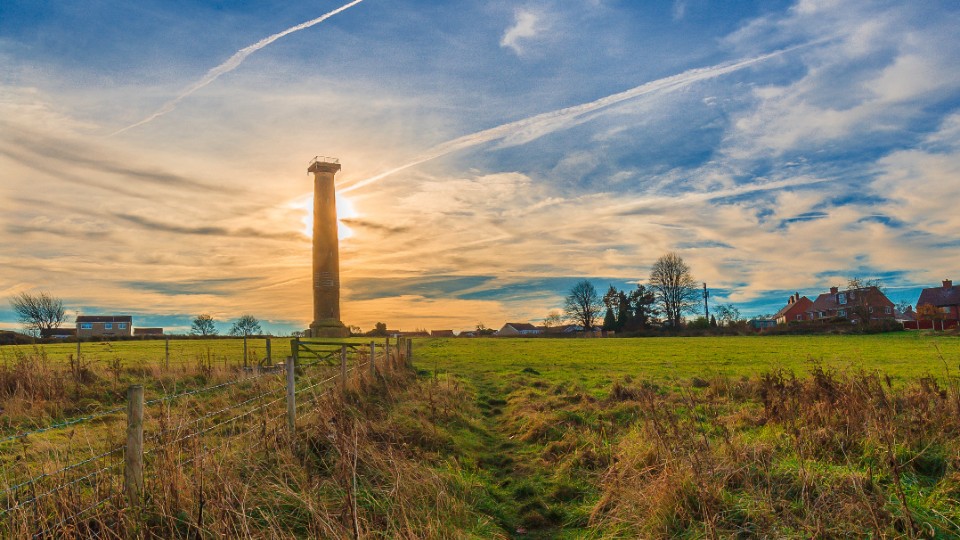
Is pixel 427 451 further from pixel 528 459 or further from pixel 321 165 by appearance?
pixel 321 165

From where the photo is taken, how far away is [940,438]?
277 inches

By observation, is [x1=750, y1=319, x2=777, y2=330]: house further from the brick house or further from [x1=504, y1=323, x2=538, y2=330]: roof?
[x1=504, y1=323, x2=538, y2=330]: roof

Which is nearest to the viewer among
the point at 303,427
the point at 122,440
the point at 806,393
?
the point at 122,440

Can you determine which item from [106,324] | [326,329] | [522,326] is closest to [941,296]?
[522,326]

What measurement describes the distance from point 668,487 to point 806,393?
14.9 feet

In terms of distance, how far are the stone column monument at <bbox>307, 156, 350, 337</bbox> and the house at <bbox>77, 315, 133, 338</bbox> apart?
242ft

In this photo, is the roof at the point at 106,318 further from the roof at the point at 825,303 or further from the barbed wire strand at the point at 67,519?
the roof at the point at 825,303

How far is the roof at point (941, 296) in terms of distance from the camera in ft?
272

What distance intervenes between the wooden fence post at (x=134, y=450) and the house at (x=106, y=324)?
11887 cm

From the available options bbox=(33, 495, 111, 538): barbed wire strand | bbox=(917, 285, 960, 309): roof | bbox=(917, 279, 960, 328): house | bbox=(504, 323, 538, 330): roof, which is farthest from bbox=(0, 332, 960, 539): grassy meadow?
bbox=(504, 323, 538, 330): roof

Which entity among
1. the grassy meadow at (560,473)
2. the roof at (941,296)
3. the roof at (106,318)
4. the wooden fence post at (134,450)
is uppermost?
the roof at (106,318)

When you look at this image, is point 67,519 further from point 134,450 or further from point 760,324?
point 760,324

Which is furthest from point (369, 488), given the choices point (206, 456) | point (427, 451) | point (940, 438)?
point (940, 438)

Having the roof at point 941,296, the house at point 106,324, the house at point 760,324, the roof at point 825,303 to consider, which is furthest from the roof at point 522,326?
the house at point 106,324
